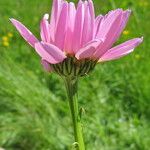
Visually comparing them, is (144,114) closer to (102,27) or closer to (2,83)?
(2,83)

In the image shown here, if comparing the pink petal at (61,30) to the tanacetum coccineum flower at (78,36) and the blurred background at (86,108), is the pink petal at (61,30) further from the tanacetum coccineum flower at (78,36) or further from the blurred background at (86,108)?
the blurred background at (86,108)

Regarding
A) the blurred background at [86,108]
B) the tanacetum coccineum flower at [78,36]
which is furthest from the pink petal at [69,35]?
the blurred background at [86,108]

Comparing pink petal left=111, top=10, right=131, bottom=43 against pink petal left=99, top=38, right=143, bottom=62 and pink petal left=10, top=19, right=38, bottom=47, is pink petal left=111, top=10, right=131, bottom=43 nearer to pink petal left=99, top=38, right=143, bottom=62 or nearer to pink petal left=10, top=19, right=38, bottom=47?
pink petal left=99, top=38, right=143, bottom=62

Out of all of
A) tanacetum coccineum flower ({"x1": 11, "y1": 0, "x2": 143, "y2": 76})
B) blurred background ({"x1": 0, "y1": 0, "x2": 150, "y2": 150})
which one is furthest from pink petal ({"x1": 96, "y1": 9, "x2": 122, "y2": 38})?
blurred background ({"x1": 0, "y1": 0, "x2": 150, "y2": 150})

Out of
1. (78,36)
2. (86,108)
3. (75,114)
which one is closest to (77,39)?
(78,36)

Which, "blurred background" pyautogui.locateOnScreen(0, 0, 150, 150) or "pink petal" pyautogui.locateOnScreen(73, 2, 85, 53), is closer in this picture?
"pink petal" pyautogui.locateOnScreen(73, 2, 85, 53)
